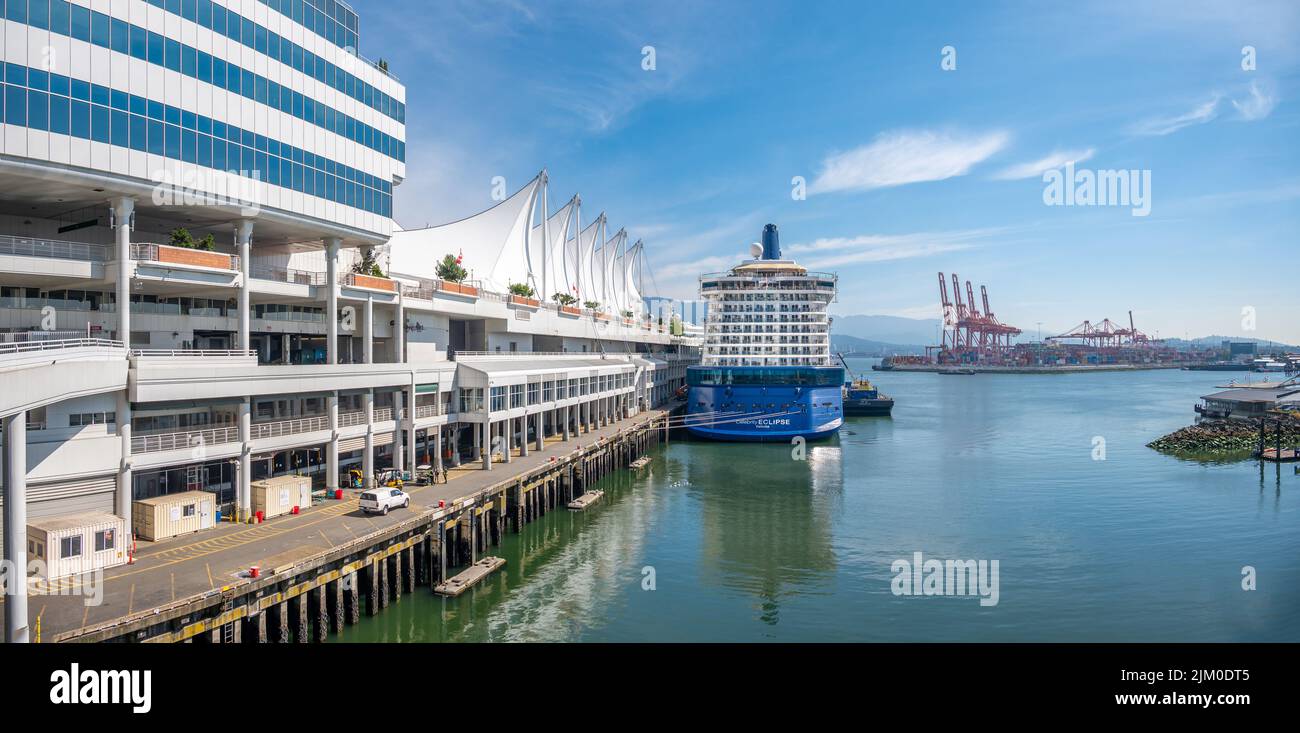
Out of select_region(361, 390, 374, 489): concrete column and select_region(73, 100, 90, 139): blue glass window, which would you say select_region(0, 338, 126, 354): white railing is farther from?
select_region(361, 390, 374, 489): concrete column

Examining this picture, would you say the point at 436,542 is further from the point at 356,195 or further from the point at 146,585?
the point at 356,195

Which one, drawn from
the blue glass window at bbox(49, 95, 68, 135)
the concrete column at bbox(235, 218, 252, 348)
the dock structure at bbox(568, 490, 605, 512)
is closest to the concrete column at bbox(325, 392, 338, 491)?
the concrete column at bbox(235, 218, 252, 348)

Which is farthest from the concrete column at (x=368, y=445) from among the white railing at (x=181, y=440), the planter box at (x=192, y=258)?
the planter box at (x=192, y=258)

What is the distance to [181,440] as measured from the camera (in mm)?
23422

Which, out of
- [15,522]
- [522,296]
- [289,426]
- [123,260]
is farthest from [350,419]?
[522,296]

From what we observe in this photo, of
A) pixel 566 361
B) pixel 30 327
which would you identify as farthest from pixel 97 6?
pixel 566 361

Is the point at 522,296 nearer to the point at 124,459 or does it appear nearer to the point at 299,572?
the point at 124,459

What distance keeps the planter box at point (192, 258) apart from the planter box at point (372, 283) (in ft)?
20.4

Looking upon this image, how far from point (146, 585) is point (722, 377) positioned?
158 feet

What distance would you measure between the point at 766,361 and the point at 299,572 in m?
50.5

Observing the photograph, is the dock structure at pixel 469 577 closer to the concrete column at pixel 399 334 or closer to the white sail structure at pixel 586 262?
the concrete column at pixel 399 334
